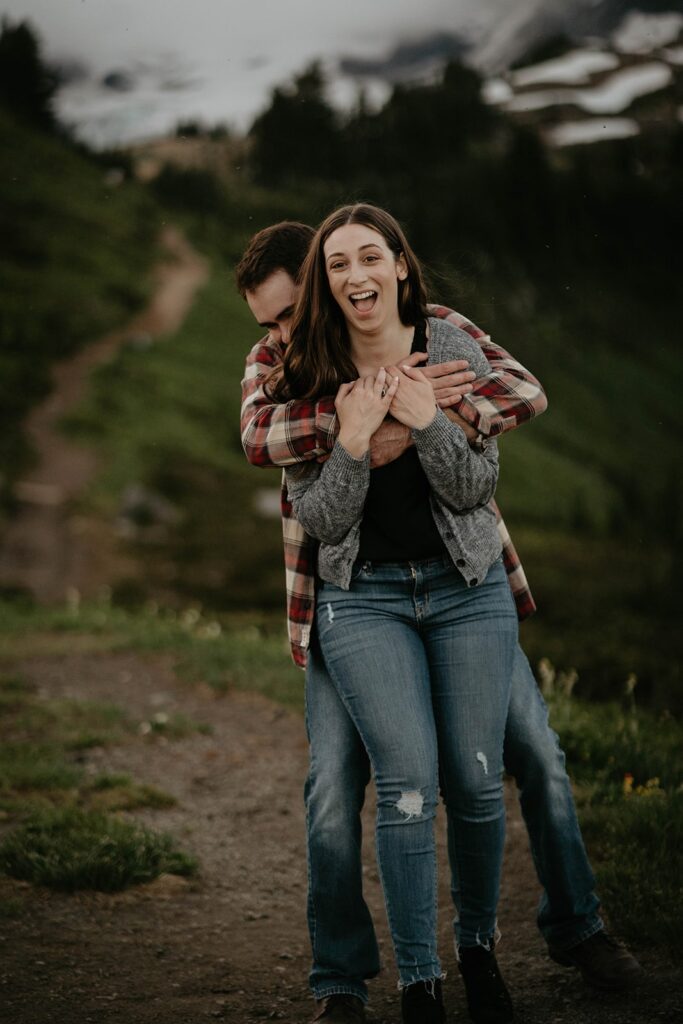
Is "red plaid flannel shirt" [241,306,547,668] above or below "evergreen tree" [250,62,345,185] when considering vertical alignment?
below

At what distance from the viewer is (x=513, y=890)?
4.31 metres

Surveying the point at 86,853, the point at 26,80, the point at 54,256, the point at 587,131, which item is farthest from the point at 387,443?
the point at 587,131

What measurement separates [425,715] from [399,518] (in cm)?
57

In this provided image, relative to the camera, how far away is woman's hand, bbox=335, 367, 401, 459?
115 inches

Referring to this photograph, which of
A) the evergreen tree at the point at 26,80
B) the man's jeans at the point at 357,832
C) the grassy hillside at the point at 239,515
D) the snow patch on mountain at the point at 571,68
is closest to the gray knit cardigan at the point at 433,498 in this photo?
the man's jeans at the point at 357,832

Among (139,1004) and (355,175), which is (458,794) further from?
(355,175)

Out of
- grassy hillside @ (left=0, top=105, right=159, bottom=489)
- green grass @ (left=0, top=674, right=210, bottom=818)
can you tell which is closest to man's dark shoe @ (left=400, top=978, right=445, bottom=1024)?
green grass @ (left=0, top=674, right=210, bottom=818)

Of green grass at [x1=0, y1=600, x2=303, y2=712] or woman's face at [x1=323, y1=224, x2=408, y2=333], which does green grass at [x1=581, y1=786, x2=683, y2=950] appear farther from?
green grass at [x1=0, y1=600, x2=303, y2=712]

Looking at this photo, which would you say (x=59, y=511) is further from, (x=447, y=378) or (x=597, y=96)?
(x=597, y=96)

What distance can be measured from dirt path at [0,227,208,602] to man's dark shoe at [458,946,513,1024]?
44.6 ft

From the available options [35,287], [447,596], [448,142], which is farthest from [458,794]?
[448,142]

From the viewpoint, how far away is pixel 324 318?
3.10 meters

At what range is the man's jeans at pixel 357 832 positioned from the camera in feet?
10.2

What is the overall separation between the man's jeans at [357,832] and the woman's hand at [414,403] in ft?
2.62
